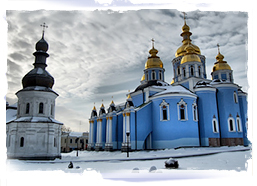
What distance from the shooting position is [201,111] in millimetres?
23000

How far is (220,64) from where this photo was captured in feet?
92.6

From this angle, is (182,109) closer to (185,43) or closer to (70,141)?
(185,43)

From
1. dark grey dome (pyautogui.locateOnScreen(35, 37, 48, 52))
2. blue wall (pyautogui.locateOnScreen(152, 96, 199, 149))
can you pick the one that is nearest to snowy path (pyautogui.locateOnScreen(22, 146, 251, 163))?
blue wall (pyautogui.locateOnScreen(152, 96, 199, 149))

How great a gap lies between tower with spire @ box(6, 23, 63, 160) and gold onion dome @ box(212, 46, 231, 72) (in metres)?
21.3

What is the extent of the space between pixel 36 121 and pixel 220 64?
77.4ft

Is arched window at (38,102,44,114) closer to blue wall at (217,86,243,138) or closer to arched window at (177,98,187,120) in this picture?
arched window at (177,98,187,120)

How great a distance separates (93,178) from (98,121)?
2374 centimetres

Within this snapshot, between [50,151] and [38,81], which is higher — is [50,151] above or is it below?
below

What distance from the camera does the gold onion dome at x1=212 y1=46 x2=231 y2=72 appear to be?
27844 mm

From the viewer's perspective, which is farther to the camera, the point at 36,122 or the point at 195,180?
the point at 36,122
